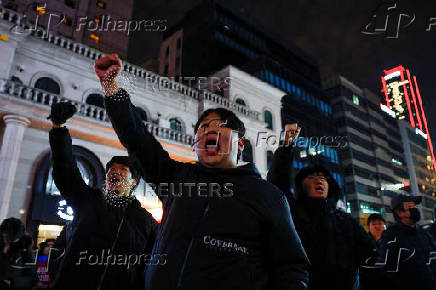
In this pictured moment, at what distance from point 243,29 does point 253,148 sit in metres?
A: 21.3

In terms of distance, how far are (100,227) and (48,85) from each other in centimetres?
1202

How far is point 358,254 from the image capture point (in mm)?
2982

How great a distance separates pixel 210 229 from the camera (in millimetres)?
1540

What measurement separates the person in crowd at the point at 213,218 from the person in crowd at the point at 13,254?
4.00 m

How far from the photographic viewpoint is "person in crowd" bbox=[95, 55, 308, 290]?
1.46 meters

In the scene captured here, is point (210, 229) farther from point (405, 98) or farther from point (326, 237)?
point (405, 98)

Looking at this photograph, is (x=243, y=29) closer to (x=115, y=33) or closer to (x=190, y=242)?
(x=115, y=33)

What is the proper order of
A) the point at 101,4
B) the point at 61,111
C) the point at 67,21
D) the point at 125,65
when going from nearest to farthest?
the point at 61,111 < the point at 125,65 < the point at 67,21 < the point at 101,4

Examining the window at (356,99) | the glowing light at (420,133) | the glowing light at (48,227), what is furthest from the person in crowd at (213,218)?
the glowing light at (420,133)

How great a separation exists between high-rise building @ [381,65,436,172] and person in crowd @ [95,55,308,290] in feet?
253

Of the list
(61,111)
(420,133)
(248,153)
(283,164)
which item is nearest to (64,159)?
(61,111)

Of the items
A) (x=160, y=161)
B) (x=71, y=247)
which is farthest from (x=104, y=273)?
(x=160, y=161)

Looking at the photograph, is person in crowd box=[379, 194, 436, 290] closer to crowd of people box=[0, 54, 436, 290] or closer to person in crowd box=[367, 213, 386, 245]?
crowd of people box=[0, 54, 436, 290]

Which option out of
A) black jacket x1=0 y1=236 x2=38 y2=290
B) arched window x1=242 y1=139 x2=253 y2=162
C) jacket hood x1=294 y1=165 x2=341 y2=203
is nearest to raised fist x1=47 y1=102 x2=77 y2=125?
jacket hood x1=294 y1=165 x2=341 y2=203
